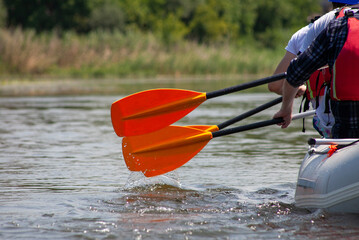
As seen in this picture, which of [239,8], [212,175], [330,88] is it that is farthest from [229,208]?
[239,8]

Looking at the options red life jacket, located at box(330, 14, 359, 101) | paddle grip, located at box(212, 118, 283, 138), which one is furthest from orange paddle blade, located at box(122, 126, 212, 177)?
red life jacket, located at box(330, 14, 359, 101)

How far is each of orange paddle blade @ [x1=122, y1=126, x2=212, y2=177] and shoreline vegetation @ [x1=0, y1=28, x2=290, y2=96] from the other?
19960mm

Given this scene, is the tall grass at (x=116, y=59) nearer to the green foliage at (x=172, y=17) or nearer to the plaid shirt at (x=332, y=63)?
the green foliage at (x=172, y=17)

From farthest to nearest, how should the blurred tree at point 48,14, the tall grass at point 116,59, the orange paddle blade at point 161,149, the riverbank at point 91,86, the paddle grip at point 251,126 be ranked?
1. the blurred tree at point 48,14
2. the tall grass at point 116,59
3. the riverbank at point 91,86
4. the orange paddle blade at point 161,149
5. the paddle grip at point 251,126

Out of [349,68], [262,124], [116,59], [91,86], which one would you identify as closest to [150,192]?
[262,124]

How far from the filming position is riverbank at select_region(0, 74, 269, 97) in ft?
65.0

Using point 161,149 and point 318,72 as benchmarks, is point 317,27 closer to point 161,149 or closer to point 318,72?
point 318,72

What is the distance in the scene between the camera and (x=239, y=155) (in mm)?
8172

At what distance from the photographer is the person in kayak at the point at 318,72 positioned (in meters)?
4.98

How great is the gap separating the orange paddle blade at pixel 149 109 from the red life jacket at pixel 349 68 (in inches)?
74.1

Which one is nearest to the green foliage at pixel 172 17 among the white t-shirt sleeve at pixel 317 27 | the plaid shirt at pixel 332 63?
the white t-shirt sleeve at pixel 317 27

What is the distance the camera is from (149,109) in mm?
6277

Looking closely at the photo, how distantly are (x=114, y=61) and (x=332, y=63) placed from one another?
25.4 meters

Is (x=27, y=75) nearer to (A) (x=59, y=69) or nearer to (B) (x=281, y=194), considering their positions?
(A) (x=59, y=69)
